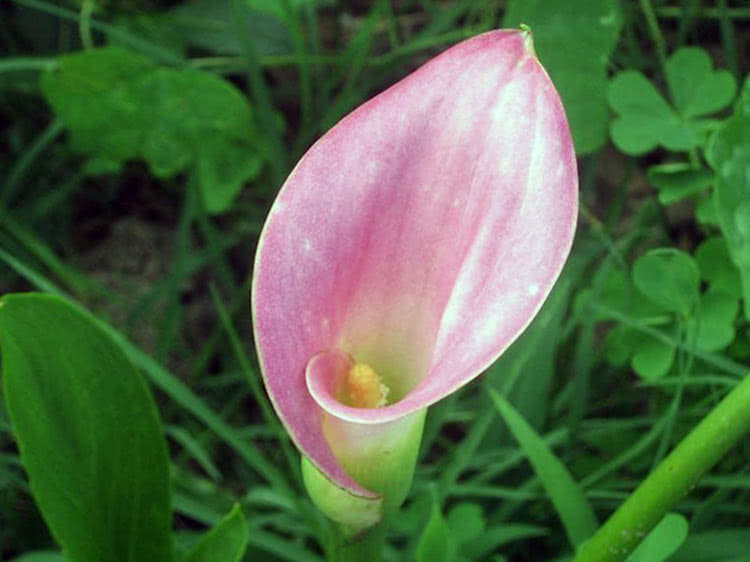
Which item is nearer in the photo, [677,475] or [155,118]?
[677,475]

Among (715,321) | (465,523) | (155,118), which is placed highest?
(155,118)

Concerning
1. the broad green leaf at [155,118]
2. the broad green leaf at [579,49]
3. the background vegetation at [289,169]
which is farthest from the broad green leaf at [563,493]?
the broad green leaf at [155,118]

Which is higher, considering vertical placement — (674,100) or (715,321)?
(674,100)

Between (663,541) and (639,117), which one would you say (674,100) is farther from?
(663,541)

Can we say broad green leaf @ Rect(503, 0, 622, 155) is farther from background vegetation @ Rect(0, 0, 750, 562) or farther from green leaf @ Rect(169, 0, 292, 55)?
green leaf @ Rect(169, 0, 292, 55)

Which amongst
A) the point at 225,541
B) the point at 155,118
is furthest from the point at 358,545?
the point at 155,118

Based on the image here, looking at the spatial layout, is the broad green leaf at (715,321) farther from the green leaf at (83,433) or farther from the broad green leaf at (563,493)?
the green leaf at (83,433)

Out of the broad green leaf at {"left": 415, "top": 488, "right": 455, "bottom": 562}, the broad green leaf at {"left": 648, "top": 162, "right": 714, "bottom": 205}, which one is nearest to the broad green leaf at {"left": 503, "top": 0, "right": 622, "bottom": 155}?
the broad green leaf at {"left": 648, "top": 162, "right": 714, "bottom": 205}
